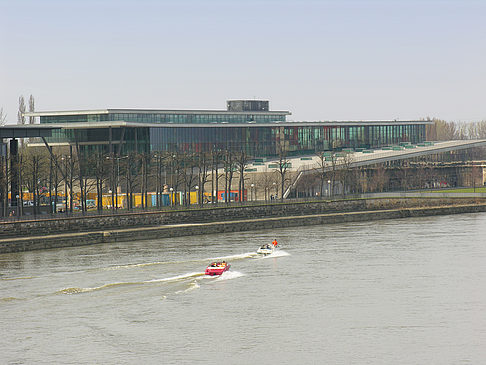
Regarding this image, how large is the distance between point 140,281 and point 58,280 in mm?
6340

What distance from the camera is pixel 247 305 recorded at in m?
53.4

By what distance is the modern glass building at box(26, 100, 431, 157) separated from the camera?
139750mm

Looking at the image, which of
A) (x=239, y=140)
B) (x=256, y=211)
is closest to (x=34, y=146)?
(x=239, y=140)

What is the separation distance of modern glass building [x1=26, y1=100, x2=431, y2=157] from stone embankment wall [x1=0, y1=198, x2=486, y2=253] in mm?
29858

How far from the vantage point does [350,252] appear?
75.8 metres

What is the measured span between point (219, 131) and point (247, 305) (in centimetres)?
10312

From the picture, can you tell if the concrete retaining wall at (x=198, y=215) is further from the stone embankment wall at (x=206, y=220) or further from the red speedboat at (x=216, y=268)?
the red speedboat at (x=216, y=268)

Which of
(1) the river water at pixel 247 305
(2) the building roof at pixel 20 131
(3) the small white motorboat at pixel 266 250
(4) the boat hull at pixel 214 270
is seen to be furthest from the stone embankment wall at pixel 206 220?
(4) the boat hull at pixel 214 270

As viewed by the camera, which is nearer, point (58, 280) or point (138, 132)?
point (58, 280)

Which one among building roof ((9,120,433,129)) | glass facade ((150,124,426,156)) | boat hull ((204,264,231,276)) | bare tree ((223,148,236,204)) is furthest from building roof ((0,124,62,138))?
glass facade ((150,124,426,156))

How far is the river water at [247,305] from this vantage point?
4344 cm

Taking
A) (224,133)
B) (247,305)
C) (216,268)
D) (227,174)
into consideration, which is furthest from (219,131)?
(247,305)

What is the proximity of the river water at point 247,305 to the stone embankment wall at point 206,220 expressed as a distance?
279cm

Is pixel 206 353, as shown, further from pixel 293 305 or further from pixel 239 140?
pixel 239 140
